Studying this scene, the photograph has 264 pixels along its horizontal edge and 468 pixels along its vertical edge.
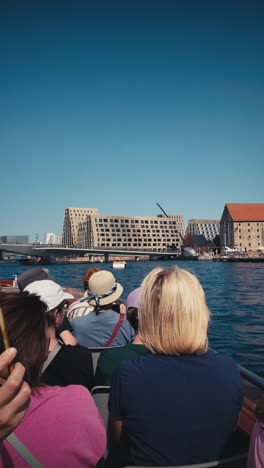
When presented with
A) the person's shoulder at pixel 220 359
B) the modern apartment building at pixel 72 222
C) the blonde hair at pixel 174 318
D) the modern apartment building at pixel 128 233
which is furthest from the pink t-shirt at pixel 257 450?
the modern apartment building at pixel 72 222

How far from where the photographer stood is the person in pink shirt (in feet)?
5.35

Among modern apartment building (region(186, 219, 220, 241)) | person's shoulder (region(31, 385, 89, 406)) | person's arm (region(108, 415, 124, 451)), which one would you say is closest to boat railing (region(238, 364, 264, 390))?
person's arm (region(108, 415, 124, 451))

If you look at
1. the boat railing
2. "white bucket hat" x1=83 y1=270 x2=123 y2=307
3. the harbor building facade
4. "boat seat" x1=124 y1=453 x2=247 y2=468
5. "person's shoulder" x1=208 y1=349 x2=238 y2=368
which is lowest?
"boat seat" x1=124 y1=453 x2=247 y2=468

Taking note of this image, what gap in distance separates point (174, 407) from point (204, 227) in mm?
185073

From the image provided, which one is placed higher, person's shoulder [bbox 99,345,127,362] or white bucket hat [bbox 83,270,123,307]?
white bucket hat [bbox 83,270,123,307]

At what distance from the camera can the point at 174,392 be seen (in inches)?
71.7

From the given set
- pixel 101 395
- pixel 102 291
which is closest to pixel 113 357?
pixel 101 395

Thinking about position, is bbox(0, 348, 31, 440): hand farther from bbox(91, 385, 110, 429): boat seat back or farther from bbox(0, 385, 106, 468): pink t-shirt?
bbox(91, 385, 110, 429): boat seat back

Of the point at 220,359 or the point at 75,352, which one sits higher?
the point at 220,359

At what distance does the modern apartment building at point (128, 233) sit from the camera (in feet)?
479

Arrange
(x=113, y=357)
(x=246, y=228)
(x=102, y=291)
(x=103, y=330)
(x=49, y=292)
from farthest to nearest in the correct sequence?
(x=246, y=228), (x=102, y=291), (x=103, y=330), (x=49, y=292), (x=113, y=357)

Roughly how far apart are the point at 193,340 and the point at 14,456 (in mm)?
998

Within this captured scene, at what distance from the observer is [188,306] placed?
6.63ft

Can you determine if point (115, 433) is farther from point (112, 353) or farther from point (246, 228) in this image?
point (246, 228)
